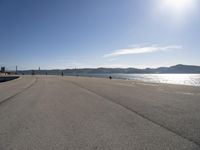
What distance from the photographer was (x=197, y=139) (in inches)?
157

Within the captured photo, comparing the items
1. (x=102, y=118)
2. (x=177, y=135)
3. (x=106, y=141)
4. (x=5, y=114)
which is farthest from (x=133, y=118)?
(x=5, y=114)

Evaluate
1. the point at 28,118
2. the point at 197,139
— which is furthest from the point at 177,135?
the point at 28,118

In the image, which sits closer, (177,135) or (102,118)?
(177,135)

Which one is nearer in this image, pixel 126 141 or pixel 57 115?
pixel 126 141

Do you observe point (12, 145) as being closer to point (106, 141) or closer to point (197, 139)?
point (106, 141)

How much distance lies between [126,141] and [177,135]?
1.31 meters

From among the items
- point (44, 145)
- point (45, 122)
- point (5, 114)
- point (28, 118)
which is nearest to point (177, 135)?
point (44, 145)

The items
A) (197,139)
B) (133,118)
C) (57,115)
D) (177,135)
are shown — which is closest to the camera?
(197,139)

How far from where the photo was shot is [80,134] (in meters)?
4.37

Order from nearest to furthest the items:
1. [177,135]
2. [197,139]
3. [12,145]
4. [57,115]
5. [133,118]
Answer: [12,145], [197,139], [177,135], [133,118], [57,115]

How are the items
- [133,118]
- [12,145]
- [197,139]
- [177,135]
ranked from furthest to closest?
[133,118] → [177,135] → [197,139] → [12,145]

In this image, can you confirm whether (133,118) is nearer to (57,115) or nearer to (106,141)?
(106,141)

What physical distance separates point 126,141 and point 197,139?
5.21 ft

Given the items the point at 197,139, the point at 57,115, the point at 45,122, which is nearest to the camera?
the point at 197,139
